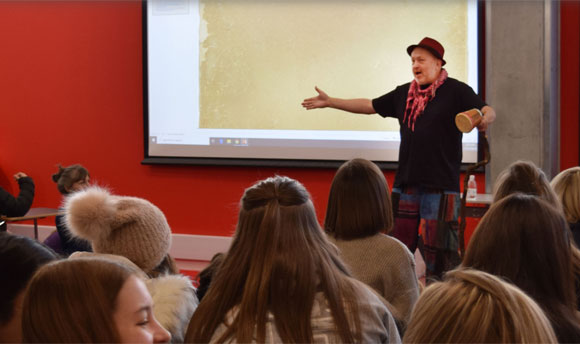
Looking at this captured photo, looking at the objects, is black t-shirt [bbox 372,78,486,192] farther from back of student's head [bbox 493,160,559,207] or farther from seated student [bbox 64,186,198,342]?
seated student [bbox 64,186,198,342]

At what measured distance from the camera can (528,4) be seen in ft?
13.7

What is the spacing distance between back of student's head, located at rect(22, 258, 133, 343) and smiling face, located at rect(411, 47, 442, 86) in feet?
9.02

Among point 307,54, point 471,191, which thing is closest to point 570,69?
point 471,191

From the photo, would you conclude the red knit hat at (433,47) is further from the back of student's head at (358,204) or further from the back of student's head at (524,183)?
the back of student's head at (358,204)

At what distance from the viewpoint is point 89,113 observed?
5828 millimetres

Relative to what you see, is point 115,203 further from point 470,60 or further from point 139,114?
point 139,114

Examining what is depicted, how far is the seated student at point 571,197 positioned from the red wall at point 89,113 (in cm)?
299

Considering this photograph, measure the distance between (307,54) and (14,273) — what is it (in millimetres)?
4072

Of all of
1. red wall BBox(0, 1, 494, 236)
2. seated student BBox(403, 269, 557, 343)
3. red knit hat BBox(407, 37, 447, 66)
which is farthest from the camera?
red wall BBox(0, 1, 494, 236)

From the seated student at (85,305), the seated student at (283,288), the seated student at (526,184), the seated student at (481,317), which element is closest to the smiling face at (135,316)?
the seated student at (85,305)

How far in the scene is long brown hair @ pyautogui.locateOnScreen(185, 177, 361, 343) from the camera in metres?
1.31

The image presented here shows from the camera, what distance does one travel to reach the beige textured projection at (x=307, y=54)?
4781mm

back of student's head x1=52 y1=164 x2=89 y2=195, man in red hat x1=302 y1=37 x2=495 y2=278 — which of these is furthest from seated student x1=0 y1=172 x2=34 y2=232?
man in red hat x1=302 y1=37 x2=495 y2=278

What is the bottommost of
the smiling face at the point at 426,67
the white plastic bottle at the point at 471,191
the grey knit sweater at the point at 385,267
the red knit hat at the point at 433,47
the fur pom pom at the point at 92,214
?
the grey knit sweater at the point at 385,267
